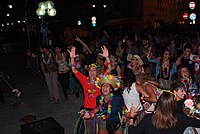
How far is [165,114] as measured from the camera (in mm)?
2963

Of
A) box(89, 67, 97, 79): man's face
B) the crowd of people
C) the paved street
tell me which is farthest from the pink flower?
the paved street

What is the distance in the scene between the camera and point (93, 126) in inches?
170

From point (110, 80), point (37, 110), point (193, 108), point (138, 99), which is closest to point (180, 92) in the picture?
point (193, 108)

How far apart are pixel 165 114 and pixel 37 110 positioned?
5.32 m

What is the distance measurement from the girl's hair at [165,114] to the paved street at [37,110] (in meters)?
3.27

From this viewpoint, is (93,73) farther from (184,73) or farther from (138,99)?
(184,73)

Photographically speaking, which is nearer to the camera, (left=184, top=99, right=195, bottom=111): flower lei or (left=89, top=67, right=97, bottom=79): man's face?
(left=184, top=99, right=195, bottom=111): flower lei

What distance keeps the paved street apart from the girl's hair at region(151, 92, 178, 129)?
129 inches

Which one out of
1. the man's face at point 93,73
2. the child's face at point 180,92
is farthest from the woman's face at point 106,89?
the child's face at point 180,92

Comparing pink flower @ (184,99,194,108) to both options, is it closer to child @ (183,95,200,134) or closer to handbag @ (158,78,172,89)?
child @ (183,95,200,134)

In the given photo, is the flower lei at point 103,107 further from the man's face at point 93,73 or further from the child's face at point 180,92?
the child's face at point 180,92

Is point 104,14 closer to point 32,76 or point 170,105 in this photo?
point 32,76

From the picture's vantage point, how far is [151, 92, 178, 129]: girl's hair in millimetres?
2904

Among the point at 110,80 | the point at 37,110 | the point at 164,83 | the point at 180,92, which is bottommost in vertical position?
the point at 37,110
